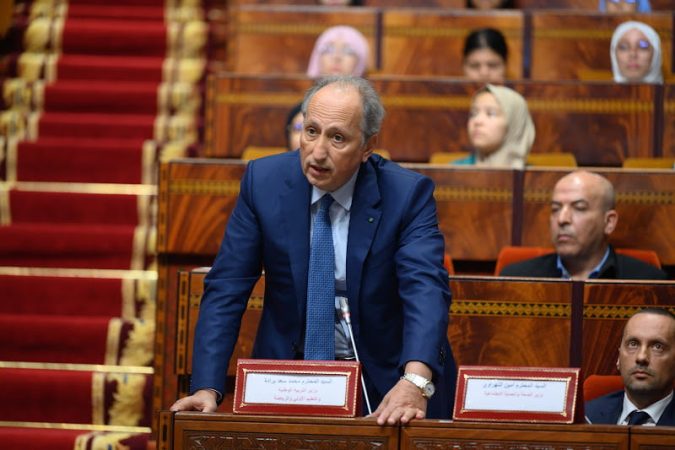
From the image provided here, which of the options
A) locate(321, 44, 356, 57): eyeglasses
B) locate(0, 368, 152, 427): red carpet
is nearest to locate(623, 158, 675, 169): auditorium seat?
locate(321, 44, 356, 57): eyeglasses

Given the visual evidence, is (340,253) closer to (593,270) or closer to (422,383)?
(422,383)

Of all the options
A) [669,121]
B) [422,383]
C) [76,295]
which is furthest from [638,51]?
[422,383]

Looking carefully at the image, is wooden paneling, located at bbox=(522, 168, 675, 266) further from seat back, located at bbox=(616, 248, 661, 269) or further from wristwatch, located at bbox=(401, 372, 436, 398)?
wristwatch, located at bbox=(401, 372, 436, 398)

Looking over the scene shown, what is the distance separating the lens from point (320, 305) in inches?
57.7

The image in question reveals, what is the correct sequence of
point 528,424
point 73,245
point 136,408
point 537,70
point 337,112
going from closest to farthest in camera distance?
point 528,424, point 337,112, point 136,408, point 73,245, point 537,70

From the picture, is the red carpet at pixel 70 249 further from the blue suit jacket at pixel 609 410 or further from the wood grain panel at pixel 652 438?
the wood grain panel at pixel 652 438

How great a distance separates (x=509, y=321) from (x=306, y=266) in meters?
0.74

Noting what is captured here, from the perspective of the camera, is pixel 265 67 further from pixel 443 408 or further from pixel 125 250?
pixel 443 408

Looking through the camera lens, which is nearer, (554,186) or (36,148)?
(554,186)

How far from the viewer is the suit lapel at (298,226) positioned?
1480 millimetres

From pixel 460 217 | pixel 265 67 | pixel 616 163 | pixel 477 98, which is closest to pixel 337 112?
pixel 460 217

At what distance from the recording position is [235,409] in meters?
1.33

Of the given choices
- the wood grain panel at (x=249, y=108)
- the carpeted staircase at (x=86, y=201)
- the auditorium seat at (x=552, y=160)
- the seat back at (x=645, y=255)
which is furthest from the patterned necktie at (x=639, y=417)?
the wood grain panel at (x=249, y=108)

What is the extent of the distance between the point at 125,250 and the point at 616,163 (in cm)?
129
